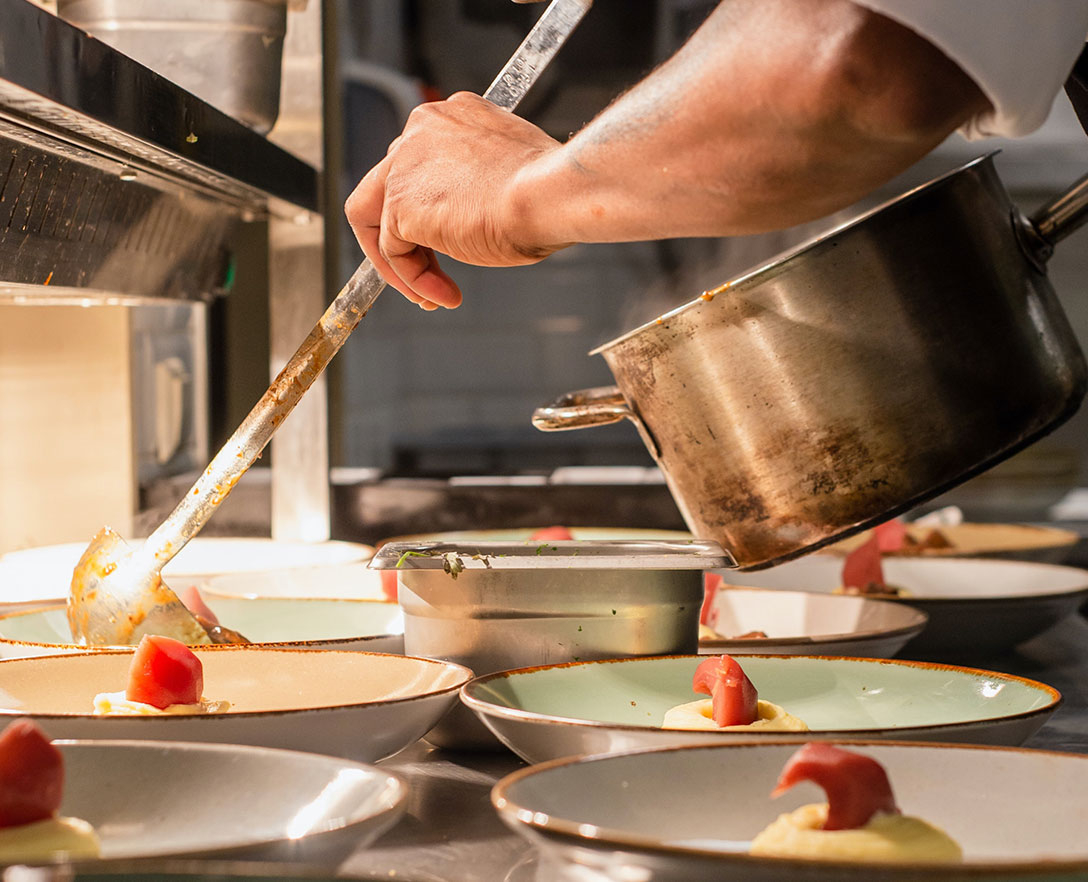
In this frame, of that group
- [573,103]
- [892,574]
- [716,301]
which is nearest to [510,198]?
[716,301]

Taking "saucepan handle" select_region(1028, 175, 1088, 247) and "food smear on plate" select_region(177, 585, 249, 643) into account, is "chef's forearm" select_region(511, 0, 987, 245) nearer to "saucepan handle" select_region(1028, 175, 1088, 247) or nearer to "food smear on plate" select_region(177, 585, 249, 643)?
"saucepan handle" select_region(1028, 175, 1088, 247)

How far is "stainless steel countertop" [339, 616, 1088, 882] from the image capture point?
2.43ft

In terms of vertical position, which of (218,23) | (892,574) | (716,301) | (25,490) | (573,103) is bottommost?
(892,574)

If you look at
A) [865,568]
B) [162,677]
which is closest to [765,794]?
[162,677]

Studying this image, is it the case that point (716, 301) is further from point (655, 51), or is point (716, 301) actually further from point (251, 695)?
point (655, 51)

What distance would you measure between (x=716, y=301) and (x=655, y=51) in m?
3.68

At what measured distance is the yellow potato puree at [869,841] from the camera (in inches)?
25.4

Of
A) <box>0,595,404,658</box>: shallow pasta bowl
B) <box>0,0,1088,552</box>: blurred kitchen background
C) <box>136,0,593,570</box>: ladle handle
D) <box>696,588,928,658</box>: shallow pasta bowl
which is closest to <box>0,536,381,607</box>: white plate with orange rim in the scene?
<box>0,595,404,658</box>: shallow pasta bowl

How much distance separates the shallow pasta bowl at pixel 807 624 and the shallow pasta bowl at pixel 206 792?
512mm

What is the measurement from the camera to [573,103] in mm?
4473

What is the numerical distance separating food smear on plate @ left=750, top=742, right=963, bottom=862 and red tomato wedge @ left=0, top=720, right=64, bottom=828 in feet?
1.21

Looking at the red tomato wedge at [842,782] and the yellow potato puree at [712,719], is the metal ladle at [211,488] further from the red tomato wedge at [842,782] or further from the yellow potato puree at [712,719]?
the red tomato wedge at [842,782]

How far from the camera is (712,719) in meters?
0.98

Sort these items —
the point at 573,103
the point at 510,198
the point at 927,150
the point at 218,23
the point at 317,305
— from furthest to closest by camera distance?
the point at 573,103 < the point at 317,305 < the point at 218,23 < the point at 510,198 < the point at 927,150
